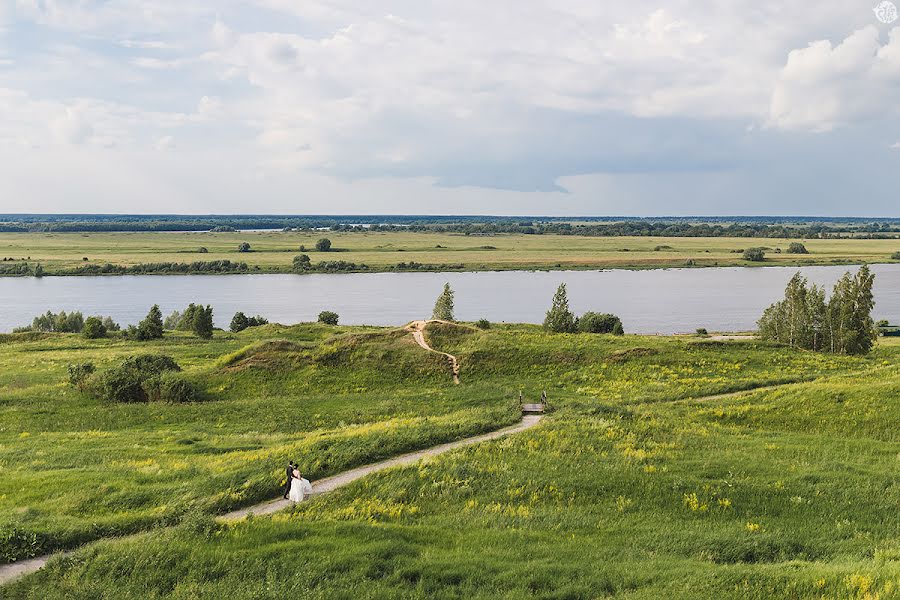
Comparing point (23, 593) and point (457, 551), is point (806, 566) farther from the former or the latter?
point (23, 593)

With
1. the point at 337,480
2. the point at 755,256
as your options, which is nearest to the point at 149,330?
the point at 337,480

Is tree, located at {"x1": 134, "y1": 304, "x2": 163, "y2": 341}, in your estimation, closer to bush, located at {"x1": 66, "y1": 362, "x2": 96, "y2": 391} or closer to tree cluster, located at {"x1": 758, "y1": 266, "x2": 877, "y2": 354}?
bush, located at {"x1": 66, "y1": 362, "x2": 96, "y2": 391}

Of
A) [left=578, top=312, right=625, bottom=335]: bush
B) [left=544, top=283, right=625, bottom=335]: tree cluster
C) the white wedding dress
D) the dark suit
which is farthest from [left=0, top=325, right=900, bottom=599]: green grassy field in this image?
A: [left=578, top=312, right=625, bottom=335]: bush

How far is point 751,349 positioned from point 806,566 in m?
39.1

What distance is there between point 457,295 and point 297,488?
116 metres

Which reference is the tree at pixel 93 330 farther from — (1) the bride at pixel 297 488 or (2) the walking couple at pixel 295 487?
(1) the bride at pixel 297 488

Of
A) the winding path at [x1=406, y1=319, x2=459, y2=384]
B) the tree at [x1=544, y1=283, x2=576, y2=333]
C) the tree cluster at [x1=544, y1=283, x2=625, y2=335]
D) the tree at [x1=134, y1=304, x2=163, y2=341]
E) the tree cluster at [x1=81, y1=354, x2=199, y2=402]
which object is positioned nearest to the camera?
the tree cluster at [x1=81, y1=354, x2=199, y2=402]

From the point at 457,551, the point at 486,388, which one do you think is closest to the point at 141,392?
the point at 486,388

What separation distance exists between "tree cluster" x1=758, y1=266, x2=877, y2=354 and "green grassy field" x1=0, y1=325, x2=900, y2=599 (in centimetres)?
2289

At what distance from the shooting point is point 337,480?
19750 mm

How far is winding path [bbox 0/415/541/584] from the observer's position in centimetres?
1353

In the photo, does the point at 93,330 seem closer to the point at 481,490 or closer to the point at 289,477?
the point at 289,477

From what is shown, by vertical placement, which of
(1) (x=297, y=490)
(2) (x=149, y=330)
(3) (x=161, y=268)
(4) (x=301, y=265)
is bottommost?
(2) (x=149, y=330)

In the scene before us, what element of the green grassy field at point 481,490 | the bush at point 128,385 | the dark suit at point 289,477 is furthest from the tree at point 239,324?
the dark suit at point 289,477
